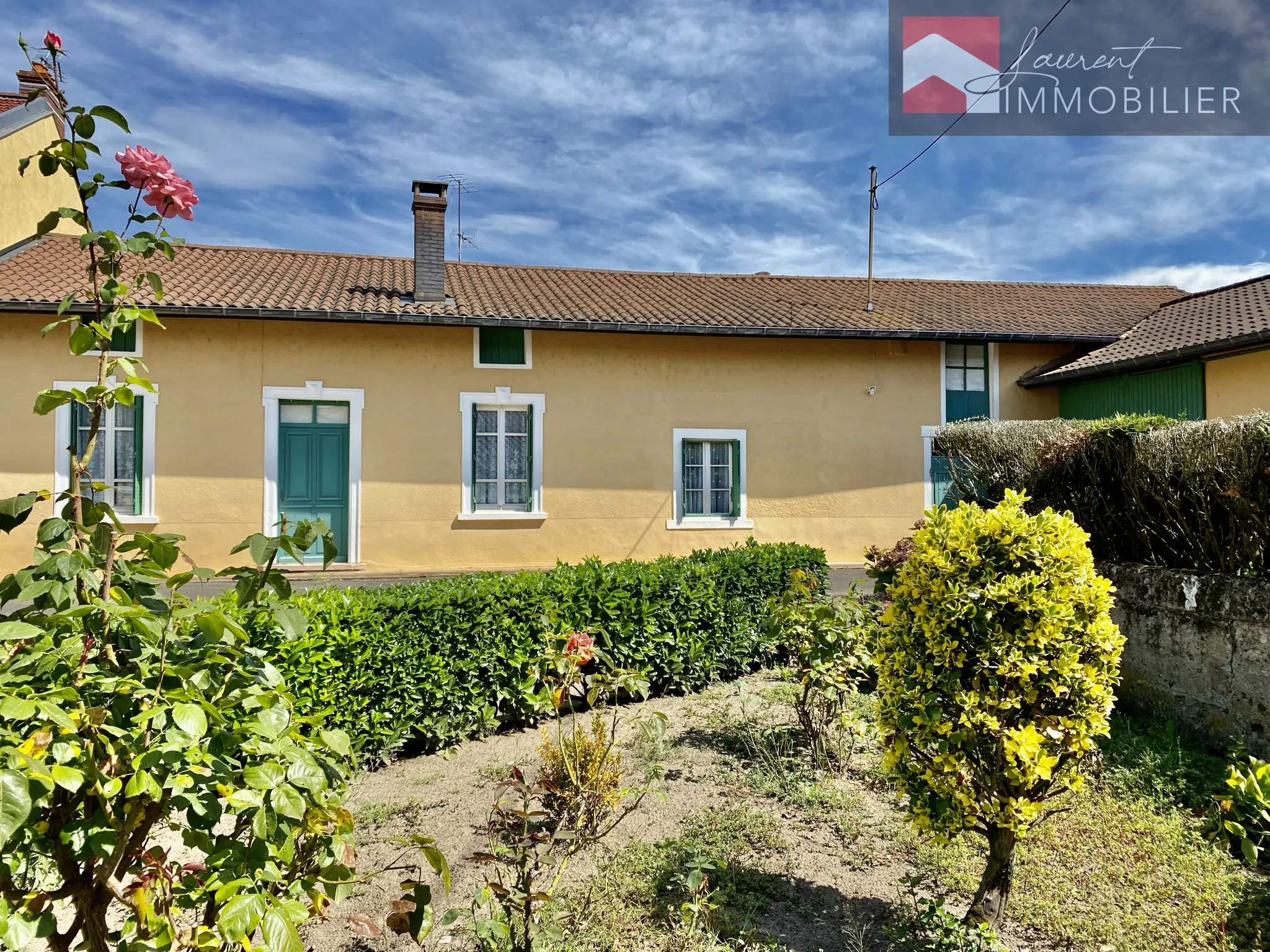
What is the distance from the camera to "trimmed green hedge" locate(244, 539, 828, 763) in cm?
433

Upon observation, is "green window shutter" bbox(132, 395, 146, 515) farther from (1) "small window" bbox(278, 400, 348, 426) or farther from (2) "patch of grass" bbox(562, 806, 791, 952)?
(2) "patch of grass" bbox(562, 806, 791, 952)

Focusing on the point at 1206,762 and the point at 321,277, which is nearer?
the point at 1206,762

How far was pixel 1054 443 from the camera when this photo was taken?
19.4 ft

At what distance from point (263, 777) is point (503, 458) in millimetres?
10231

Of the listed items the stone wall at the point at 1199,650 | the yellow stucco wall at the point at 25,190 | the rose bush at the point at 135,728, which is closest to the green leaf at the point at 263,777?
the rose bush at the point at 135,728

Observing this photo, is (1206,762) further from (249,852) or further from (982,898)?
(249,852)

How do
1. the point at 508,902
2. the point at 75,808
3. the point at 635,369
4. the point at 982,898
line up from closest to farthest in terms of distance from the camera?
the point at 75,808
the point at 508,902
the point at 982,898
the point at 635,369

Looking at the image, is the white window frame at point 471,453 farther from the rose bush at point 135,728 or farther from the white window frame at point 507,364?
the rose bush at point 135,728

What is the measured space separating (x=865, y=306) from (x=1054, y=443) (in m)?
8.72

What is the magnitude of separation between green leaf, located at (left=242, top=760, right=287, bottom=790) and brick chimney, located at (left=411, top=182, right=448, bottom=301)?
11.2 metres

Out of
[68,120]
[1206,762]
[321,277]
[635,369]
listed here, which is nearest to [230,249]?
[321,277]

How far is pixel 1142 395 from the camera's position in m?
11.3

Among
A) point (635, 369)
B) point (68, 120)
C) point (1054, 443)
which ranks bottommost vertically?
point (1054, 443)

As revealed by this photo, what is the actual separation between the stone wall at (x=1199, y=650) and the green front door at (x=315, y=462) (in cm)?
994
